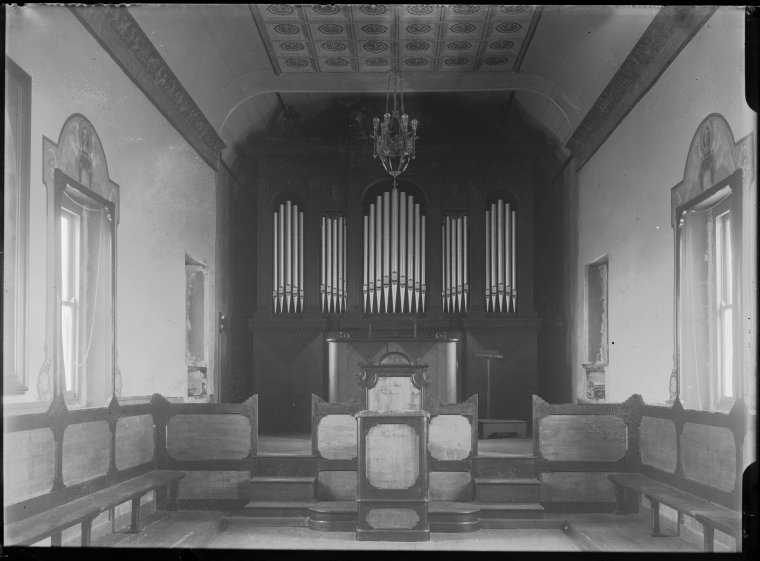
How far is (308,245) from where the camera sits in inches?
255

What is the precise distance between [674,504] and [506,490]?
1.18 meters

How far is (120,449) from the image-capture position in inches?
203

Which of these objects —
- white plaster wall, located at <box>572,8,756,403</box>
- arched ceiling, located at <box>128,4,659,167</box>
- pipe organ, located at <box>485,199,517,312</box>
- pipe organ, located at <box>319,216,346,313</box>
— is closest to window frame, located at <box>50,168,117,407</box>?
arched ceiling, located at <box>128,4,659,167</box>

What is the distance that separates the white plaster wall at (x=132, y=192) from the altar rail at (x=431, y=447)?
104cm

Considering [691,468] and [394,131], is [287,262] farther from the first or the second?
[691,468]

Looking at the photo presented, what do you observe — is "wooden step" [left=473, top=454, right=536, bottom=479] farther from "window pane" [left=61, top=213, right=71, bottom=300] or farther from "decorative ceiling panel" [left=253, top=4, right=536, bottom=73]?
"window pane" [left=61, top=213, right=71, bottom=300]

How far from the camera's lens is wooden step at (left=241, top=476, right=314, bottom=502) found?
18.1 ft

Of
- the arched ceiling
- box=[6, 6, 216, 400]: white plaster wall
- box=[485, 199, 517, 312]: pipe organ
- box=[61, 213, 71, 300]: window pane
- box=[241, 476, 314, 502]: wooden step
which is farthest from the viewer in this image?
box=[485, 199, 517, 312]: pipe organ

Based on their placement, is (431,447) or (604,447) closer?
(604,447)

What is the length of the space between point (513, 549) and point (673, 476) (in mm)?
1096

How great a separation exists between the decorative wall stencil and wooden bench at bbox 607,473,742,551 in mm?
3045

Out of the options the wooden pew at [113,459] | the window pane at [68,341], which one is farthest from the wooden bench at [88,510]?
the window pane at [68,341]

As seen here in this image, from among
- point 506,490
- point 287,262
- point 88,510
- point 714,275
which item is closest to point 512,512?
point 506,490

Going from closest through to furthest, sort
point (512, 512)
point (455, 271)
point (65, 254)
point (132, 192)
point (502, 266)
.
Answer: point (65, 254) < point (132, 192) < point (512, 512) < point (502, 266) < point (455, 271)
